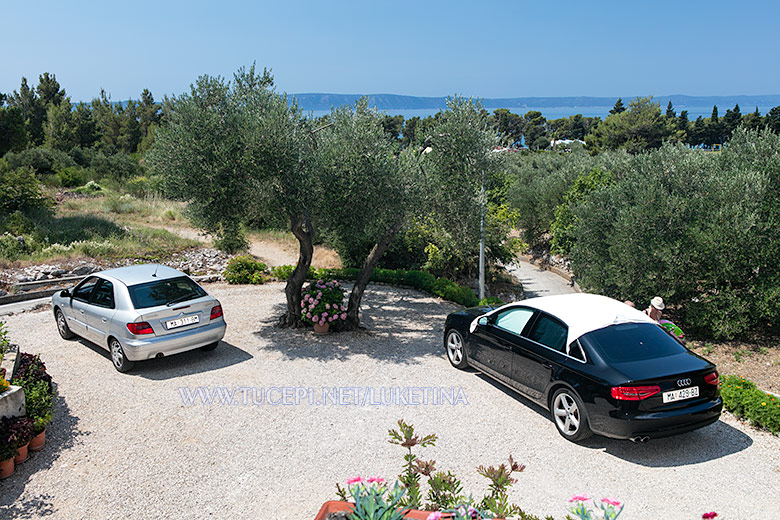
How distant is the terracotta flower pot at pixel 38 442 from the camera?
5961mm

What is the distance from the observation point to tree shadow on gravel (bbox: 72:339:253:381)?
8.52 metres

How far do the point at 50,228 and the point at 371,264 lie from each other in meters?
15.7

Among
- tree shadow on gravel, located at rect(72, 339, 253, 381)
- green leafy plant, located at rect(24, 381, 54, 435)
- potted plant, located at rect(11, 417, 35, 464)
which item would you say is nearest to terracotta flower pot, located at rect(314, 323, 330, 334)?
tree shadow on gravel, located at rect(72, 339, 253, 381)

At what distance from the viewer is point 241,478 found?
5.52 m

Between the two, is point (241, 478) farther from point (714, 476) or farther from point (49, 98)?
point (49, 98)

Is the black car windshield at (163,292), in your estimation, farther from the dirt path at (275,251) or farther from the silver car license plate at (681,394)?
the dirt path at (275,251)

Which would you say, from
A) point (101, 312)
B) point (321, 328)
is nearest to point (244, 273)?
point (321, 328)

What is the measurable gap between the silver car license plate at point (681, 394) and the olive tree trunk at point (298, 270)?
688 centimetres

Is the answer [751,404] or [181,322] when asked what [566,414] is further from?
[181,322]

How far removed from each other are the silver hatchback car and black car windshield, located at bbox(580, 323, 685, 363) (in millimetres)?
5992

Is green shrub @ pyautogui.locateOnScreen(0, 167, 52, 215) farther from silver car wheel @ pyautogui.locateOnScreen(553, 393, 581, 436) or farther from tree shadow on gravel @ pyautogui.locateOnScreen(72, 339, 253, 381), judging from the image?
silver car wheel @ pyautogui.locateOnScreen(553, 393, 581, 436)

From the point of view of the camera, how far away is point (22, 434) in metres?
5.60

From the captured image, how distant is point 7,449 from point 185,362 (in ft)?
12.1

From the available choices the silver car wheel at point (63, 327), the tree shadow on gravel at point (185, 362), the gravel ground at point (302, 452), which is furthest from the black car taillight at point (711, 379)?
the silver car wheel at point (63, 327)
